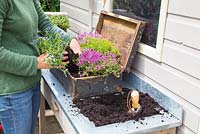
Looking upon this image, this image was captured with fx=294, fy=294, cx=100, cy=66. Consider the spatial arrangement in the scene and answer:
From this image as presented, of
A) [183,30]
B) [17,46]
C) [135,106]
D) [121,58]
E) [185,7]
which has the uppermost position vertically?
[185,7]

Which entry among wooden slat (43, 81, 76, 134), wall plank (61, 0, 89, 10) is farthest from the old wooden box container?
wall plank (61, 0, 89, 10)

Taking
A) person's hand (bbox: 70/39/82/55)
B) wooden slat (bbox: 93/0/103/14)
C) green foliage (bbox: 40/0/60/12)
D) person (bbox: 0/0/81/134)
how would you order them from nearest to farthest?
person (bbox: 0/0/81/134) → person's hand (bbox: 70/39/82/55) → wooden slat (bbox: 93/0/103/14) → green foliage (bbox: 40/0/60/12)

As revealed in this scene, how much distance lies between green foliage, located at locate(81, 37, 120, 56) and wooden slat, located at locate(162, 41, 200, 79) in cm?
32

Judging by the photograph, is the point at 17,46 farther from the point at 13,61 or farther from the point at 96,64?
the point at 96,64

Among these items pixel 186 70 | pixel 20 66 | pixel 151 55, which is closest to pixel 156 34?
pixel 151 55

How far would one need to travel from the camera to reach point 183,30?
4.42 ft

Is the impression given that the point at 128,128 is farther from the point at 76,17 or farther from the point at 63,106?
the point at 76,17

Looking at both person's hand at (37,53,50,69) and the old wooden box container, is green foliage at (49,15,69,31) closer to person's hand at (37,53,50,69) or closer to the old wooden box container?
the old wooden box container

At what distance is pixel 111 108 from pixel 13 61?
53 centimetres

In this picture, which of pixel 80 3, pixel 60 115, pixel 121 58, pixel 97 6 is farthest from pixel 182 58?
pixel 80 3

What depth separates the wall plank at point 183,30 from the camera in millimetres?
1273

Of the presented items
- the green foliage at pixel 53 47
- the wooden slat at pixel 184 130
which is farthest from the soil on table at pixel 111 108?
the green foliage at pixel 53 47

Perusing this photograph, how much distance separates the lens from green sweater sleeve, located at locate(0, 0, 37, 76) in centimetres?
130

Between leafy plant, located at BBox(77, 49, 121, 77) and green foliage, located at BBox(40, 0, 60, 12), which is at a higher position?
green foliage, located at BBox(40, 0, 60, 12)
